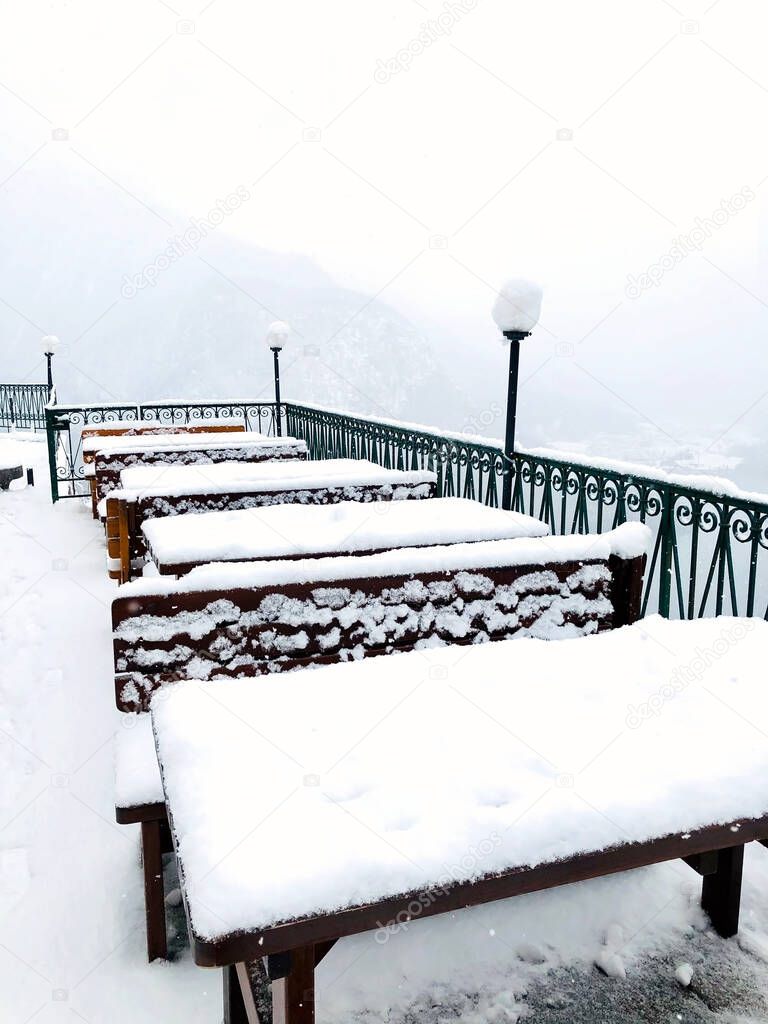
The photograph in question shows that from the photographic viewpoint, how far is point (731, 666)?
214cm

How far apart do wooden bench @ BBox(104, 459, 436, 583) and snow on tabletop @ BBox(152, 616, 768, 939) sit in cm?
343

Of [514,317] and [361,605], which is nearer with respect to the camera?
[361,605]

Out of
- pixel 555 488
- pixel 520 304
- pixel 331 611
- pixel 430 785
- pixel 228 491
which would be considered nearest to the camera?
pixel 430 785

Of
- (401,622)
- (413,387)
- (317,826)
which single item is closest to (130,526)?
(401,622)

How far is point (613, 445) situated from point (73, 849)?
203m

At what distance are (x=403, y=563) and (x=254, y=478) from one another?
315cm

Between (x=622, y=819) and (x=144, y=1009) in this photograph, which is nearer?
(x=622, y=819)

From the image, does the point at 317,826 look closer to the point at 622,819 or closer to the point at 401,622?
the point at 622,819

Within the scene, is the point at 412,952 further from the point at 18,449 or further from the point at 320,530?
the point at 18,449

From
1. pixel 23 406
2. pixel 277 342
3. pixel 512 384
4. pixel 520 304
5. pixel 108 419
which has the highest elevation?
pixel 277 342

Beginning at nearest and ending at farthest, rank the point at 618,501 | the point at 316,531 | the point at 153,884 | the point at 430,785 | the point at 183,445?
the point at 430,785, the point at 153,884, the point at 316,531, the point at 618,501, the point at 183,445

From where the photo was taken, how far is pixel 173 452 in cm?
774

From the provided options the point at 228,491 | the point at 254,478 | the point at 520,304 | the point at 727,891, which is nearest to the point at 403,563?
the point at 727,891

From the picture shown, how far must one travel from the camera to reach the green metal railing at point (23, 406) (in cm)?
2198
